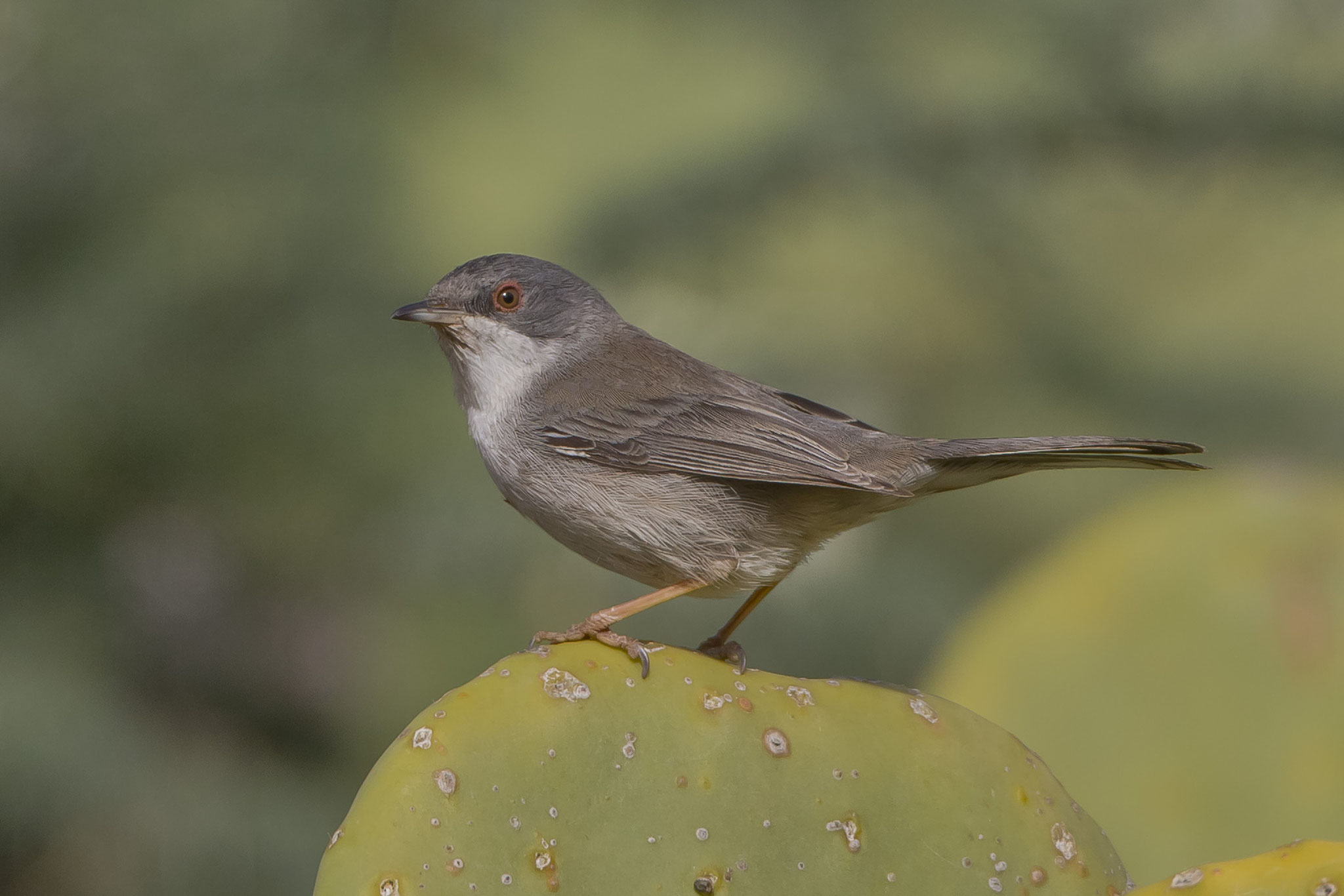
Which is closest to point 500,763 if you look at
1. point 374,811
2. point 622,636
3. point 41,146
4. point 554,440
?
point 374,811

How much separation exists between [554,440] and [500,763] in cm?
126

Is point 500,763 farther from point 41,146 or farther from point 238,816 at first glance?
point 41,146

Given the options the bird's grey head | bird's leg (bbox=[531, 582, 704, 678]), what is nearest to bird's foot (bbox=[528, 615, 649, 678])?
bird's leg (bbox=[531, 582, 704, 678])

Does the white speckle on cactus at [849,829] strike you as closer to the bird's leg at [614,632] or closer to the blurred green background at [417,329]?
the bird's leg at [614,632]

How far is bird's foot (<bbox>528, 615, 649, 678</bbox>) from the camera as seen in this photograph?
2.55 meters

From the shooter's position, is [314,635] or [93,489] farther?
[314,635]

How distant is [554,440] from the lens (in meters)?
3.28

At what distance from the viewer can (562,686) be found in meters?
2.29

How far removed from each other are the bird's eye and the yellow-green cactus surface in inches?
96.5

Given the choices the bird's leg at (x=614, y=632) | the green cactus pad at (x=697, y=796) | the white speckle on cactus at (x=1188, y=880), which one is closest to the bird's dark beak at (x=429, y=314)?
the bird's leg at (x=614, y=632)

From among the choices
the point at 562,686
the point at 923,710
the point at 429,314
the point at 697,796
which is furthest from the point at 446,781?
the point at 429,314

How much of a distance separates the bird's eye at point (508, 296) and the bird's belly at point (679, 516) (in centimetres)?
62

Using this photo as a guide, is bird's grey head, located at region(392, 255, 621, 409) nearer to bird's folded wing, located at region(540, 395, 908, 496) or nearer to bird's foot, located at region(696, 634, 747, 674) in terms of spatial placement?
bird's folded wing, located at region(540, 395, 908, 496)

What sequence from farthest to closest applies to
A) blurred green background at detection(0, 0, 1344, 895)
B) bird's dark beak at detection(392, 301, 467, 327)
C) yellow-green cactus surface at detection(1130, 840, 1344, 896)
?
blurred green background at detection(0, 0, 1344, 895), bird's dark beak at detection(392, 301, 467, 327), yellow-green cactus surface at detection(1130, 840, 1344, 896)
